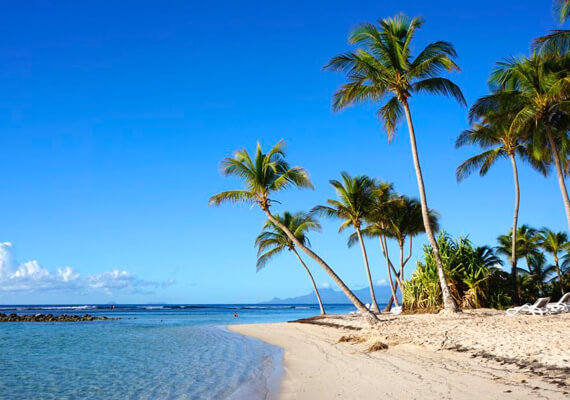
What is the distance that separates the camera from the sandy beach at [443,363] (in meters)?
5.96

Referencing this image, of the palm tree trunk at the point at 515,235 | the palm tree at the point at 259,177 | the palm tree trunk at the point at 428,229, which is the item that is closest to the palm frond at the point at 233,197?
the palm tree at the point at 259,177

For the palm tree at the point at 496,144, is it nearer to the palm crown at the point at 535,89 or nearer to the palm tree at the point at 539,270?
the palm crown at the point at 535,89

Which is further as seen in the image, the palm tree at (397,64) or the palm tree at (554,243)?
the palm tree at (554,243)

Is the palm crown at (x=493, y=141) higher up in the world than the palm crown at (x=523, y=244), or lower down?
higher up

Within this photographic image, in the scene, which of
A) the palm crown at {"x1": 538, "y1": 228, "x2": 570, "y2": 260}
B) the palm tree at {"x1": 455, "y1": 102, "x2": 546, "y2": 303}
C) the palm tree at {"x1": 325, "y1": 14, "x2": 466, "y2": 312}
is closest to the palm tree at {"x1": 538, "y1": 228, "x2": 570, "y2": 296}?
the palm crown at {"x1": 538, "y1": 228, "x2": 570, "y2": 260}

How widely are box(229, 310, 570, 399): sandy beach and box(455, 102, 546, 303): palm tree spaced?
947cm

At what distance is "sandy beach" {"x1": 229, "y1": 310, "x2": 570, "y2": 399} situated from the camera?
19.6 ft

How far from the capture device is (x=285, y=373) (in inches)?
361

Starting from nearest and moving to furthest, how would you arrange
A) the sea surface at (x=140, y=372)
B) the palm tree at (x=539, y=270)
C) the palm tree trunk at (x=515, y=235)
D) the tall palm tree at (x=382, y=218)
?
1. the sea surface at (x=140, y=372)
2. the palm tree trunk at (x=515, y=235)
3. the tall palm tree at (x=382, y=218)
4. the palm tree at (x=539, y=270)

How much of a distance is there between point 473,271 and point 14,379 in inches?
642

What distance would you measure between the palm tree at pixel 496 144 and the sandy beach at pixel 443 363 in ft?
31.1

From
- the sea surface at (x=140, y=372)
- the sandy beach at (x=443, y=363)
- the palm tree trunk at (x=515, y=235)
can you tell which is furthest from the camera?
the palm tree trunk at (x=515, y=235)

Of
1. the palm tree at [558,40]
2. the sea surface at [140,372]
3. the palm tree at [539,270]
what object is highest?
the palm tree at [558,40]

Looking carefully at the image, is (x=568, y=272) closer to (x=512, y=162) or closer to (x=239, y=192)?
(x=512, y=162)
